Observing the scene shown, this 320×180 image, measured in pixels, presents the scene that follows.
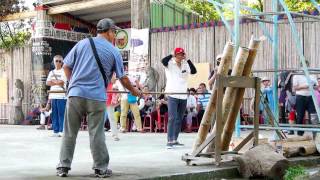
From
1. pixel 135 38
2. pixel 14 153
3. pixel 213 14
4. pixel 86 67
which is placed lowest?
pixel 14 153

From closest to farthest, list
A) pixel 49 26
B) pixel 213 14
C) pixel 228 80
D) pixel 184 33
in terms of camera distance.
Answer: pixel 228 80 → pixel 184 33 → pixel 49 26 → pixel 213 14

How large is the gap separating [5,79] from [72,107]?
18.3m

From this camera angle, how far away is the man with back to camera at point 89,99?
654 cm

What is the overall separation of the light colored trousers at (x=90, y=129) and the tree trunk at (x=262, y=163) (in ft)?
6.38

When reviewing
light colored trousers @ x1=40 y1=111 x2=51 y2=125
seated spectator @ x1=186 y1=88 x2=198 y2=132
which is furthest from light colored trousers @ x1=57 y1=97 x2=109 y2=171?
light colored trousers @ x1=40 y1=111 x2=51 y2=125

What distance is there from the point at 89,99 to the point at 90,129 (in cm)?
35

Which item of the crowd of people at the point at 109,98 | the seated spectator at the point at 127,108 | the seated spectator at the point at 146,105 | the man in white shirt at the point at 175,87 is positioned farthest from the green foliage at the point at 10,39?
the seated spectator at the point at 146,105

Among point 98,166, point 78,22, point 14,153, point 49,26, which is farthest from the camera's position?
point 78,22

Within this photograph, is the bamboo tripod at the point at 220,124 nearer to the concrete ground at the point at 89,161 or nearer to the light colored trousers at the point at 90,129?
the concrete ground at the point at 89,161

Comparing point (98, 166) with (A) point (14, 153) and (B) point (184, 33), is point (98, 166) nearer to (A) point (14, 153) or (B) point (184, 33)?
(A) point (14, 153)

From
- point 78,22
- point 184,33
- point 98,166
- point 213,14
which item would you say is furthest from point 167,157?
point 213,14

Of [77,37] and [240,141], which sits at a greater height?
[77,37]

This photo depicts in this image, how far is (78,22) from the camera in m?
25.5

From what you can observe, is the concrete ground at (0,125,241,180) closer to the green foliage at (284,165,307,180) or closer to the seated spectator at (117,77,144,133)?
the green foliage at (284,165,307,180)
